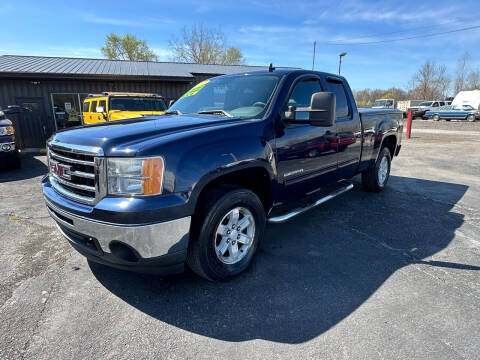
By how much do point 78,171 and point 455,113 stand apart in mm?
34827

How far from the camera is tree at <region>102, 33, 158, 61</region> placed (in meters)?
45.8

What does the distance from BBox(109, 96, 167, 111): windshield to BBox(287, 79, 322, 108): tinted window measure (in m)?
8.04

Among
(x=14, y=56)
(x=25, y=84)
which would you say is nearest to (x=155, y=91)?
(x=25, y=84)

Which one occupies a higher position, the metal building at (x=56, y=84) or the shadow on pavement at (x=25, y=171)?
the metal building at (x=56, y=84)

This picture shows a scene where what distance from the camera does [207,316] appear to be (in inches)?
92.7

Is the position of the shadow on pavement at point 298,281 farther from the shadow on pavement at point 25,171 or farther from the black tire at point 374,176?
the shadow on pavement at point 25,171

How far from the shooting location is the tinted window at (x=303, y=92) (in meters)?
3.35

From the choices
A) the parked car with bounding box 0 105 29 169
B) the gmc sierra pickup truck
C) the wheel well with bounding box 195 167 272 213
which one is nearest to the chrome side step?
the gmc sierra pickup truck

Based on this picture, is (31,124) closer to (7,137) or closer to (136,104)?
(136,104)

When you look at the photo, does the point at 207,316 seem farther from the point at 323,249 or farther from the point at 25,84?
the point at 25,84

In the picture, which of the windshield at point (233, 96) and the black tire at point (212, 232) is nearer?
the black tire at point (212, 232)

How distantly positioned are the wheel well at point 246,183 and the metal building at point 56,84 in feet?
41.9

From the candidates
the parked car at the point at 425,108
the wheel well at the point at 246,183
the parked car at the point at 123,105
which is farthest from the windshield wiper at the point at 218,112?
the parked car at the point at 425,108

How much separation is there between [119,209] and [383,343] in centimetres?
206
